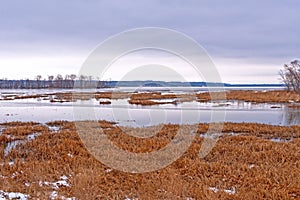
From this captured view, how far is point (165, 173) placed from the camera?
8.26 m

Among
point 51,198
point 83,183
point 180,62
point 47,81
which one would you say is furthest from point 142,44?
point 47,81

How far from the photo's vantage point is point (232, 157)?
33.6 ft

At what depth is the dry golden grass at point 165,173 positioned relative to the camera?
22.3 feet

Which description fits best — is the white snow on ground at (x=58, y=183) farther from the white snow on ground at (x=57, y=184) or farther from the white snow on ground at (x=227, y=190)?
the white snow on ground at (x=227, y=190)

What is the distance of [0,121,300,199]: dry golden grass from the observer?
22.3 ft

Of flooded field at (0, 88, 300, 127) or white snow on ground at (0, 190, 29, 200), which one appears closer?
white snow on ground at (0, 190, 29, 200)

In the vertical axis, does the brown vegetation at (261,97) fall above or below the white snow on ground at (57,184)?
above

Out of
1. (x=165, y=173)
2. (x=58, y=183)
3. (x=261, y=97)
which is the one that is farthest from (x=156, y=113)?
(x=261, y=97)

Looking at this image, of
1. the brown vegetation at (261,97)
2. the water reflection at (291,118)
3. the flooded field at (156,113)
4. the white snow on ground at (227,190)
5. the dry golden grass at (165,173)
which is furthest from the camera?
the brown vegetation at (261,97)

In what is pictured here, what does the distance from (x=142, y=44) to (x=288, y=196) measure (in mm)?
6688

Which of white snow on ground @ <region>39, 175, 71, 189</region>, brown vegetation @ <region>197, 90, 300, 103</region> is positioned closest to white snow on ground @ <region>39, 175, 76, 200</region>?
white snow on ground @ <region>39, 175, 71, 189</region>

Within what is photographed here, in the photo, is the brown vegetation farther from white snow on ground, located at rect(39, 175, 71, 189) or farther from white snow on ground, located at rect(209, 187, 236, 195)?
white snow on ground, located at rect(39, 175, 71, 189)

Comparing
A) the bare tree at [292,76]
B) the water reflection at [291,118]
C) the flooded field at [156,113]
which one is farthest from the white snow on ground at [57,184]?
the bare tree at [292,76]

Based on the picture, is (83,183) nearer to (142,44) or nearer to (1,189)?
(1,189)
